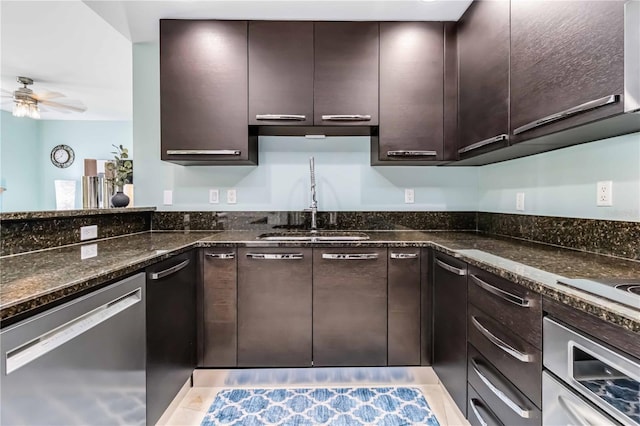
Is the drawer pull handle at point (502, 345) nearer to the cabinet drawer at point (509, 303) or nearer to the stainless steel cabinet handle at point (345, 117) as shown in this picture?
the cabinet drawer at point (509, 303)

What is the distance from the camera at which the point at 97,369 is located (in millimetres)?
1043

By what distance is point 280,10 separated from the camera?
6.54 ft

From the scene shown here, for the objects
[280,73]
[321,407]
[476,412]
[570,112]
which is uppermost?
[280,73]

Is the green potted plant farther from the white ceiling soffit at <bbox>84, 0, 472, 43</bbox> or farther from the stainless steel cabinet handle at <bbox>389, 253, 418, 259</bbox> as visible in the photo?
the stainless steel cabinet handle at <bbox>389, 253, 418, 259</bbox>

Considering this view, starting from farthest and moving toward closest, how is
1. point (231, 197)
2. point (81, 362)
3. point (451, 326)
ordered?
point (231, 197) → point (451, 326) → point (81, 362)

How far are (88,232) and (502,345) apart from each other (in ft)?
6.73

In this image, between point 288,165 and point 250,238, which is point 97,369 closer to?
point 250,238

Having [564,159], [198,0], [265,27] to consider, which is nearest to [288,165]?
[265,27]

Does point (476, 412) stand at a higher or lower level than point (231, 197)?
lower

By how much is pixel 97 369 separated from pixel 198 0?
6.26 feet

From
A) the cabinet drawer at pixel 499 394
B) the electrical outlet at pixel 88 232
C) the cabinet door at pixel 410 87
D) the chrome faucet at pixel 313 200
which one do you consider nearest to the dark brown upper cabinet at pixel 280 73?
the chrome faucet at pixel 313 200

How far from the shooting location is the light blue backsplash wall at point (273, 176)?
2451 mm

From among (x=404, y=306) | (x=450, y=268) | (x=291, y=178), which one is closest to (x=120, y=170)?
(x=291, y=178)

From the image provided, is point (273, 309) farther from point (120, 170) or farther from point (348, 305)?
point (120, 170)
